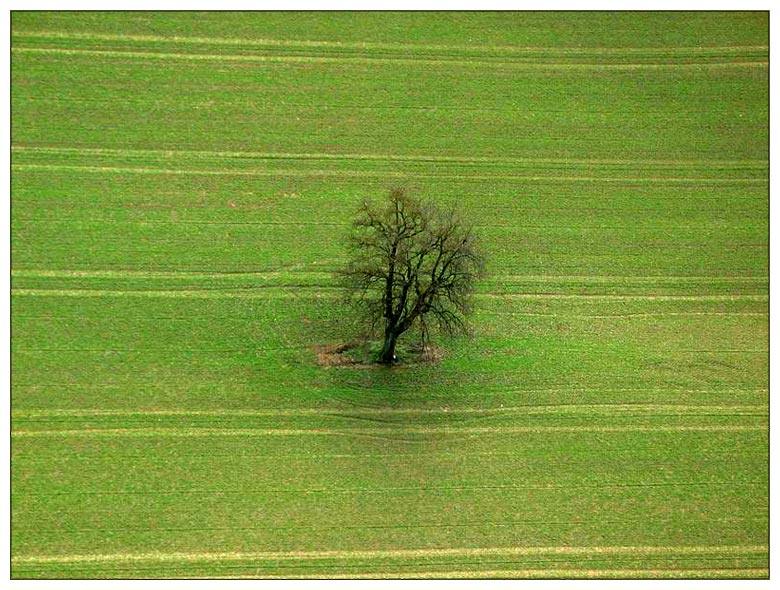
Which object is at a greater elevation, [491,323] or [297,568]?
[491,323]

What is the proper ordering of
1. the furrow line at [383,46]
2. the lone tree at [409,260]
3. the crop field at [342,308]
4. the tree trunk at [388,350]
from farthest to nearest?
1. the furrow line at [383,46]
2. the tree trunk at [388,350]
3. the crop field at [342,308]
4. the lone tree at [409,260]

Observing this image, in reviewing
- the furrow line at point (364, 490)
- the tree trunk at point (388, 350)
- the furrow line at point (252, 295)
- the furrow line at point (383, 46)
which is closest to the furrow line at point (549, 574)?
the furrow line at point (364, 490)

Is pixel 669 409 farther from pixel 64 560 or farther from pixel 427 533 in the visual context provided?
pixel 64 560

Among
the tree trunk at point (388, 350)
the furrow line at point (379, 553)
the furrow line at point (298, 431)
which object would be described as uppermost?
the tree trunk at point (388, 350)

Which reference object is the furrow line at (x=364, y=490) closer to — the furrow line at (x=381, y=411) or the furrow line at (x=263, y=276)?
the furrow line at (x=381, y=411)

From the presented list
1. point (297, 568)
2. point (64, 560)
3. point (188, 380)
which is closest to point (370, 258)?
point (188, 380)

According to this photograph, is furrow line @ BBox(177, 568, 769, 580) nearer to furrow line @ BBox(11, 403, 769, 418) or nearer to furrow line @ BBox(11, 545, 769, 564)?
furrow line @ BBox(11, 545, 769, 564)
